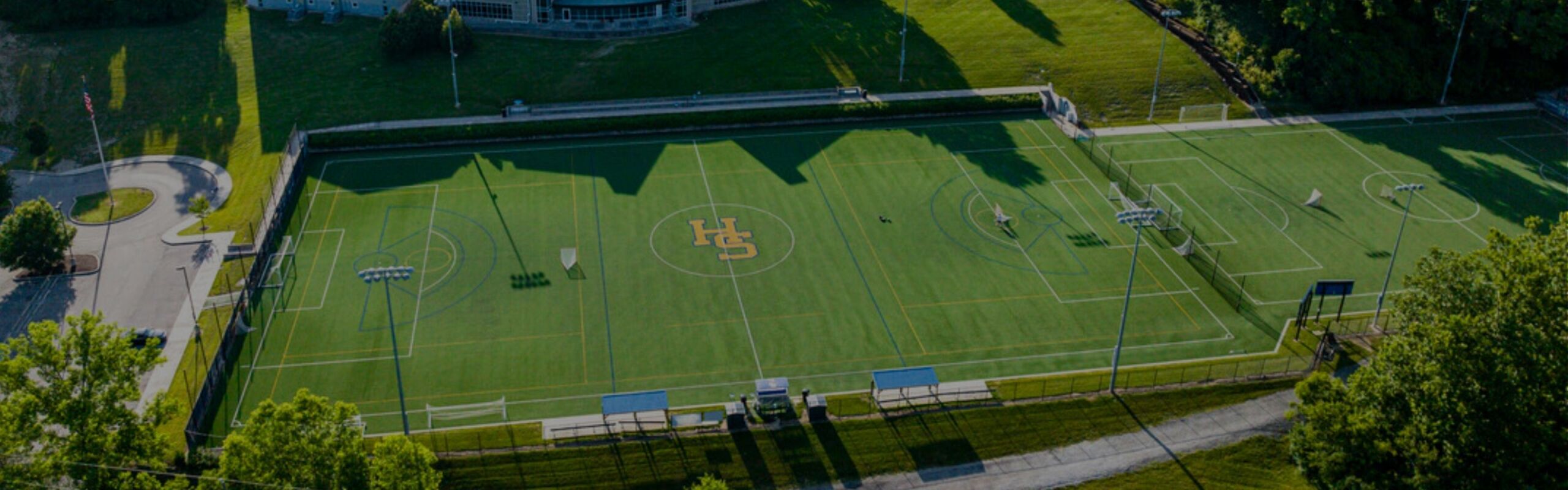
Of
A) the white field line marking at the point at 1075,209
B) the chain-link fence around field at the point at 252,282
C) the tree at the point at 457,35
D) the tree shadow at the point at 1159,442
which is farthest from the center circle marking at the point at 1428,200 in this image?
the chain-link fence around field at the point at 252,282

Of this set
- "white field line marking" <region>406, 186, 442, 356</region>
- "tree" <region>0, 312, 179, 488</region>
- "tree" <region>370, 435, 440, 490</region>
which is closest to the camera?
"tree" <region>370, 435, 440, 490</region>

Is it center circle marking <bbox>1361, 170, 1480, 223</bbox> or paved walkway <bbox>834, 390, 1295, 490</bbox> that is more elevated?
center circle marking <bbox>1361, 170, 1480, 223</bbox>

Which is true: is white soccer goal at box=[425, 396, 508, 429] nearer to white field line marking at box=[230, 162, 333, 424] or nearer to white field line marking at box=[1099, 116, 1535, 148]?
white field line marking at box=[230, 162, 333, 424]

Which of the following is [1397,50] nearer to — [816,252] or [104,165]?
[816,252]

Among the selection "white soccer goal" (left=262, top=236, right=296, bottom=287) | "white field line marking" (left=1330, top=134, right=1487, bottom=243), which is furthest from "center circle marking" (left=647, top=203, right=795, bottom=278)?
"white field line marking" (left=1330, top=134, right=1487, bottom=243)

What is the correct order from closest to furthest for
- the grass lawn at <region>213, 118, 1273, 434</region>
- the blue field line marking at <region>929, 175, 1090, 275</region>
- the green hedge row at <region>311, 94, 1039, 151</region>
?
the grass lawn at <region>213, 118, 1273, 434</region>
the blue field line marking at <region>929, 175, 1090, 275</region>
the green hedge row at <region>311, 94, 1039, 151</region>

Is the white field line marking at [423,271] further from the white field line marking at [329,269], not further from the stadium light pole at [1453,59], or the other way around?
the stadium light pole at [1453,59]
